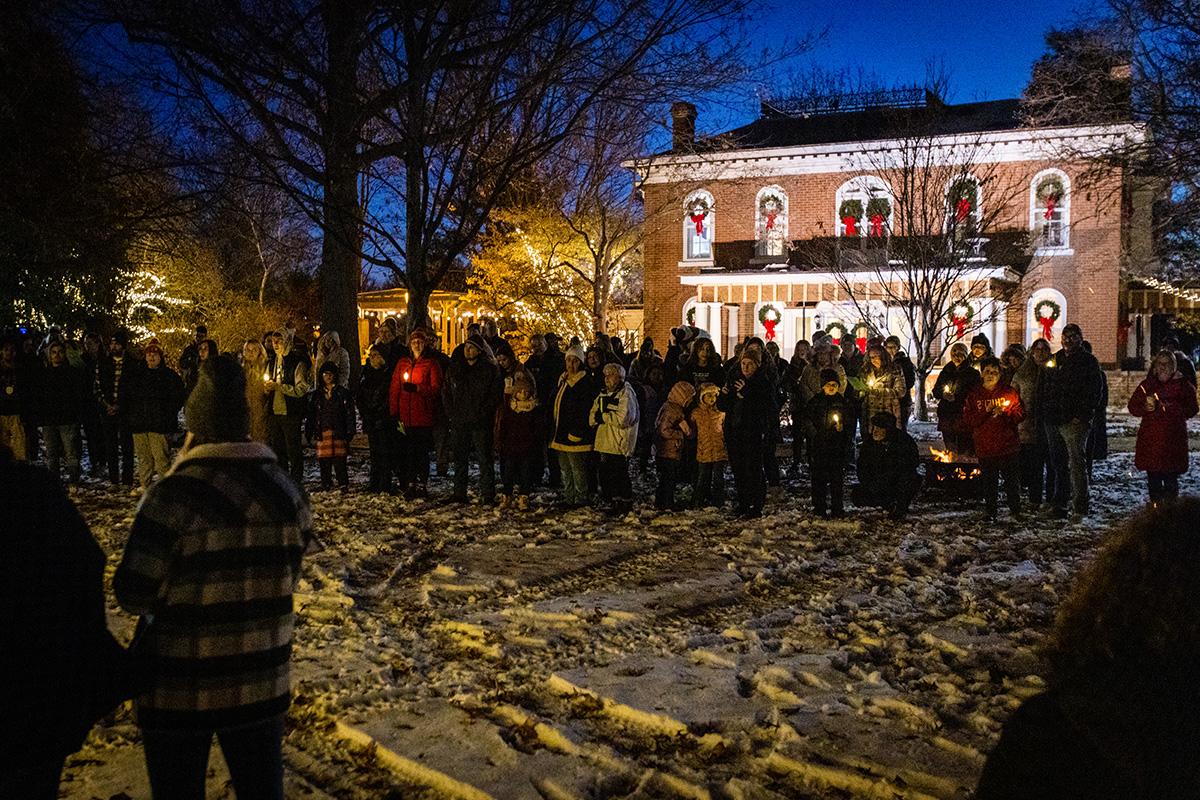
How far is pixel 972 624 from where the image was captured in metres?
6.14

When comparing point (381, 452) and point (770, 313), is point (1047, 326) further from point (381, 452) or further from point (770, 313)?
point (381, 452)

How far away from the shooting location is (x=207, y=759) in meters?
2.85

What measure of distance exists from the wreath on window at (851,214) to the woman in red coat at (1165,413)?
→ 14.8m

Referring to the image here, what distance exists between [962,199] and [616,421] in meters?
11.9

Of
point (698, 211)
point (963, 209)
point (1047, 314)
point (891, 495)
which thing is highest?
point (698, 211)

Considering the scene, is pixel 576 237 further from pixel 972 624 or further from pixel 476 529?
pixel 972 624

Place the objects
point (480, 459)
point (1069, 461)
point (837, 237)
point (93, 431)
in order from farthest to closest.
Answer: point (837, 237), point (93, 431), point (480, 459), point (1069, 461)

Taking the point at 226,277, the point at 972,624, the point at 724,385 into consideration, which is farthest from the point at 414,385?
the point at 226,277

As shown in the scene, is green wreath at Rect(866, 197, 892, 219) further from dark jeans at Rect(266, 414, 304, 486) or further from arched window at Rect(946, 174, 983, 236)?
dark jeans at Rect(266, 414, 304, 486)

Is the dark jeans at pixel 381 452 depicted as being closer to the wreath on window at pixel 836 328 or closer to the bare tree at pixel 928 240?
the bare tree at pixel 928 240

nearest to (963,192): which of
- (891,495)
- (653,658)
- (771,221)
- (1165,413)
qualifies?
(771,221)

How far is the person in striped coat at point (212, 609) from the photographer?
108 inches

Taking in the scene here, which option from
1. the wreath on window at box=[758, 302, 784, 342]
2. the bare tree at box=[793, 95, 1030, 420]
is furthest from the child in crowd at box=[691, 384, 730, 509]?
the wreath on window at box=[758, 302, 784, 342]

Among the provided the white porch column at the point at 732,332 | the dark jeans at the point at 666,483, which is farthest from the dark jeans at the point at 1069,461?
the white porch column at the point at 732,332
